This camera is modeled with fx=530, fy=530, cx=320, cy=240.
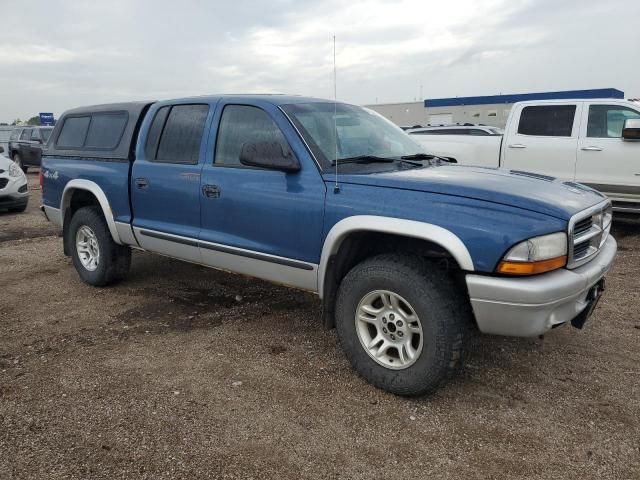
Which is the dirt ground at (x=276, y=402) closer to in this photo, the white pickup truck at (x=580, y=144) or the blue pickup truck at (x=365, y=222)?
the blue pickup truck at (x=365, y=222)

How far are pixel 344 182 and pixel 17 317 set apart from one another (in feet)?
10.6

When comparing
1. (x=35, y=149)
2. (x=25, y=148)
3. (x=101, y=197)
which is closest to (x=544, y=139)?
(x=101, y=197)

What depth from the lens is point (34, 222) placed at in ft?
31.3

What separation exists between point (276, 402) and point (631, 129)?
6371 mm

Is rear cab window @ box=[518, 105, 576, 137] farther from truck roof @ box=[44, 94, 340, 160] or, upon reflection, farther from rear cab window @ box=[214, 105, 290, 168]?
rear cab window @ box=[214, 105, 290, 168]

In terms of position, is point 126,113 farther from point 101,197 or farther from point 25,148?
point 25,148

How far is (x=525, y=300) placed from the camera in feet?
8.82

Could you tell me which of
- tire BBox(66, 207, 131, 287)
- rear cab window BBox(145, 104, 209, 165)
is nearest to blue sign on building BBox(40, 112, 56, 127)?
tire BBox(66, 207, 131, 287)

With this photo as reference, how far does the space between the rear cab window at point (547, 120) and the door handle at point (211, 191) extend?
228 inches

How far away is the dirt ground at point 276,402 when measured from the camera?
8.49 feet

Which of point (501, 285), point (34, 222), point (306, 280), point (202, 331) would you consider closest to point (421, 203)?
point (501, 285)

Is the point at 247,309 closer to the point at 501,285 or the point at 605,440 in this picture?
the point at 501,285

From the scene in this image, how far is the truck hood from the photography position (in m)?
2.83

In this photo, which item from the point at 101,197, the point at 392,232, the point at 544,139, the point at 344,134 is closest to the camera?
the point at 392,232
